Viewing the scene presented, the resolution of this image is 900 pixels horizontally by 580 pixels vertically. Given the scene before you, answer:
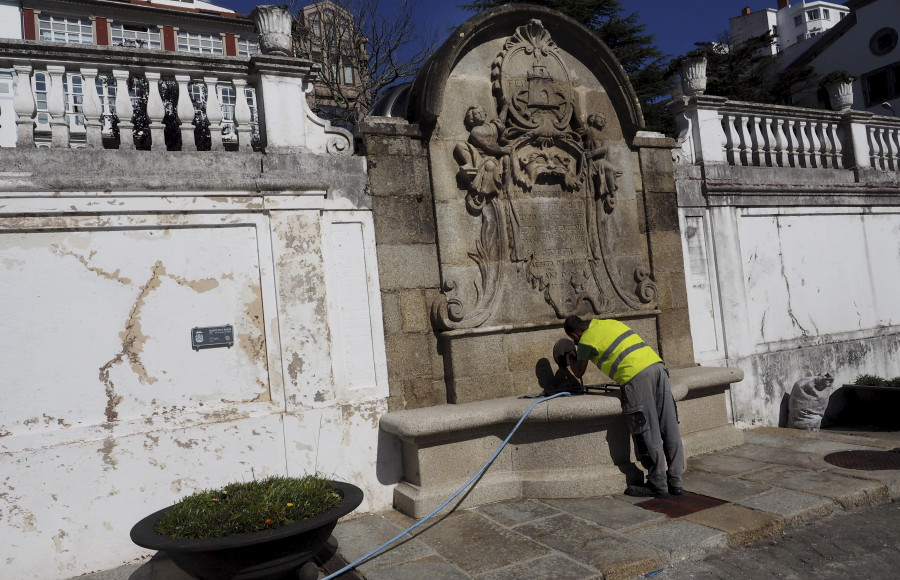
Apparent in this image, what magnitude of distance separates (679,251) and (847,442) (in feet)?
8.37

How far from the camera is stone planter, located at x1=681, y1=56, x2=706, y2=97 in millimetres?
7719

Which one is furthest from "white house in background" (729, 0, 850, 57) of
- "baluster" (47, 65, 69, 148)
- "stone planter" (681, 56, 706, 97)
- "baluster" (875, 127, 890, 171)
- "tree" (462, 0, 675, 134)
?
"baluster" (47, 65, 69, 148)

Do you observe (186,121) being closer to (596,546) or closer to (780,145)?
(596,546)

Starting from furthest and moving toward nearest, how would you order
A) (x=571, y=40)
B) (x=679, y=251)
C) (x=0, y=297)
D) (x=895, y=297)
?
(x=895, y=297)
(x=679, y=251)
(x=571, y=40)
(x=0, y=297)

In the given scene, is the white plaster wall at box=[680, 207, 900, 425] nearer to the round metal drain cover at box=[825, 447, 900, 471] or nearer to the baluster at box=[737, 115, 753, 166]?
the baluster at box=[737, 115, 753, 166]

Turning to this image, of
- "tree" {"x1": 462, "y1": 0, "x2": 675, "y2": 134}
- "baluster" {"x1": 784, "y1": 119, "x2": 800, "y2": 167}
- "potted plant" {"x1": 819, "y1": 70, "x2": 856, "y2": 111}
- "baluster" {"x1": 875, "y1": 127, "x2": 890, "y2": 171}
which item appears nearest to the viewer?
"baluster" {"x1": 784, "y1": 119, "x2": 800, "y2": 167}

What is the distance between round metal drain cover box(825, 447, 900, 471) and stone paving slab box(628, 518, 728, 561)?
7.33ft

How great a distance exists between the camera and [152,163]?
500 centimetres

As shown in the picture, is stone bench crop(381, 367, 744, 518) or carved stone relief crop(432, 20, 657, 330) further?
carved stone relief crop(432, 20, 657, 330)

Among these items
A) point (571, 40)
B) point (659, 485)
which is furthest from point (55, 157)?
point (659, 485)

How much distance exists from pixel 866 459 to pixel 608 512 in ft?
9.38

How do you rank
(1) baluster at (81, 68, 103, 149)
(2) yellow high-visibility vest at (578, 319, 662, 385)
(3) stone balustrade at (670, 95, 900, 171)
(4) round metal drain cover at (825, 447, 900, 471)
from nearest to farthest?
(1) baluster at (81, 68, 103, 149), (2) yellow high-visibility vest at (578, 319, 662, 385), (4) round metal drain cover at (825, 447, 900, 471), (3) stone balustrade at (670, 95, 900, 171)

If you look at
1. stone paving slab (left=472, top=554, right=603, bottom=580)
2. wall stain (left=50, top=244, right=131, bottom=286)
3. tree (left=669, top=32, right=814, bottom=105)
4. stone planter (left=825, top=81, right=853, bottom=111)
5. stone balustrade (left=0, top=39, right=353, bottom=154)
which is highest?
tree (left=669, top=32, right=814, bottom=105)

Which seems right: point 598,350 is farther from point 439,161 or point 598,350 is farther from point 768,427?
point 768,427
